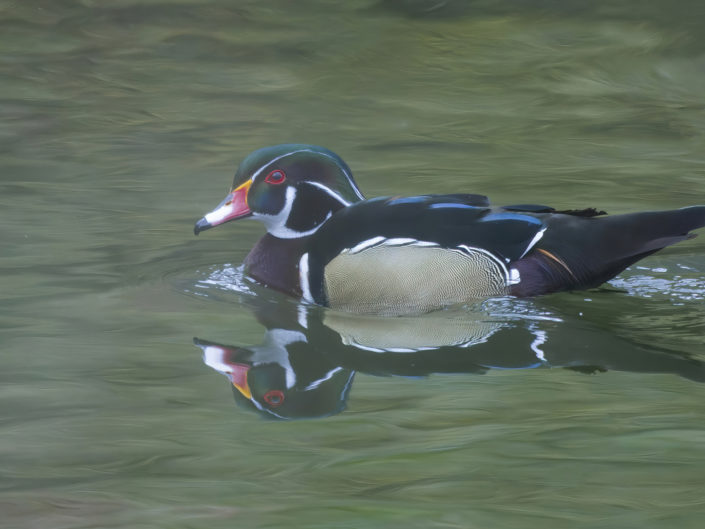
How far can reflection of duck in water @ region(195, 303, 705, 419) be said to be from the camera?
15.6 ft

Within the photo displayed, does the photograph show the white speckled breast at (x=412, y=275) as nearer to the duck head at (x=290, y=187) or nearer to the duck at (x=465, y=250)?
the duck at (x=465, y=250)

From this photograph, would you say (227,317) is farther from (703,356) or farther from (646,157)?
(646,157)

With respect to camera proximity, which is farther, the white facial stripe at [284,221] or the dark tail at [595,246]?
the white facial stripe at [284,221]

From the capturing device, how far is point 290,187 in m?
6.21

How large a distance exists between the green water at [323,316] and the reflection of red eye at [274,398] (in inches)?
4.1

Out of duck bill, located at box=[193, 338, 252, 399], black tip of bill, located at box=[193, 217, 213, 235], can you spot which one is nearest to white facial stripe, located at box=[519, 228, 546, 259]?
duck bill, located at box=[193, 338, 252, 399]

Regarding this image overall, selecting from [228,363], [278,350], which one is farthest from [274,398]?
[278,350]

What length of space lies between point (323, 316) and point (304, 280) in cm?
27

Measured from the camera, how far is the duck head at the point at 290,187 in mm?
6180

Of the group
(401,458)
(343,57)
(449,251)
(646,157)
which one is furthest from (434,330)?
(343,57)

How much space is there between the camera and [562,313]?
18.7ft

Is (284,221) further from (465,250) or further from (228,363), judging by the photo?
(228,363)

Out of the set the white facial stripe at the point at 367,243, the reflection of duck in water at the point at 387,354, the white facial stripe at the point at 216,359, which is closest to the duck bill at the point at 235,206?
the reflection of duck in water at the point at 387,354

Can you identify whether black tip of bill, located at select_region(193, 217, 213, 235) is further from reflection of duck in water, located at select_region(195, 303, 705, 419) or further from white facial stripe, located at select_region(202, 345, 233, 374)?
white facial stripe, located at select_region(202, 345, 233, 374)
